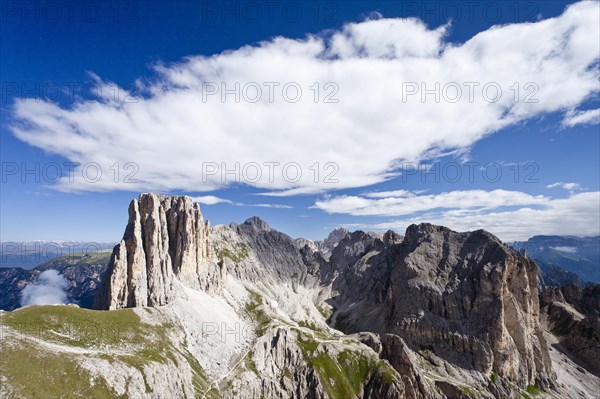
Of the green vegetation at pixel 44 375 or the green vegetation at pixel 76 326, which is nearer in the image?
the green vegetation at pixel 44 375

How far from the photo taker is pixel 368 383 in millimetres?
150500

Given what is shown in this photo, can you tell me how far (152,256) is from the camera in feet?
531

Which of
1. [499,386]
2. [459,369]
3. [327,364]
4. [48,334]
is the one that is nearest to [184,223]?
[48,334]

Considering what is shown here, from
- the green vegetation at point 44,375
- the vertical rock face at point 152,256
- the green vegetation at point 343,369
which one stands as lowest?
the green vegetation at point 343,369

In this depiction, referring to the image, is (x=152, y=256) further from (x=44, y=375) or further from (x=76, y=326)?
(x=44, y=375)

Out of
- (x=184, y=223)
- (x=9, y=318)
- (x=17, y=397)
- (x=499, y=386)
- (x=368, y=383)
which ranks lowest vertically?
(x=499, y=386)

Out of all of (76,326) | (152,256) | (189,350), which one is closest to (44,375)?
(76,326)

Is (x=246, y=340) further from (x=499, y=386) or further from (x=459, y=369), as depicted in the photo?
(x=499, y=386)

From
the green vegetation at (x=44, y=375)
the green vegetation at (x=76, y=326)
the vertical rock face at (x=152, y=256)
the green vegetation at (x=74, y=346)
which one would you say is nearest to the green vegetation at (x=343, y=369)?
the green vegetation at (x=74, y=346)

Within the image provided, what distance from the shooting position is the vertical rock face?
479 ft

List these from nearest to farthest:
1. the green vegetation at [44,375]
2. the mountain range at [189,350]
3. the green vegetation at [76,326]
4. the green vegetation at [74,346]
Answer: the green vegetation at [44,375]
the green vegetation at [74,346]
the mountain range at [189,350]
the green vegetation at [76,326]

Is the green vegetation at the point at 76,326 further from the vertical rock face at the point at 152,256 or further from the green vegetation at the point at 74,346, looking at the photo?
the vertical rock face at the point at 152,256

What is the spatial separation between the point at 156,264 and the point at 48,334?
65.4 meters

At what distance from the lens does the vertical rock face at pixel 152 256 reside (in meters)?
146
